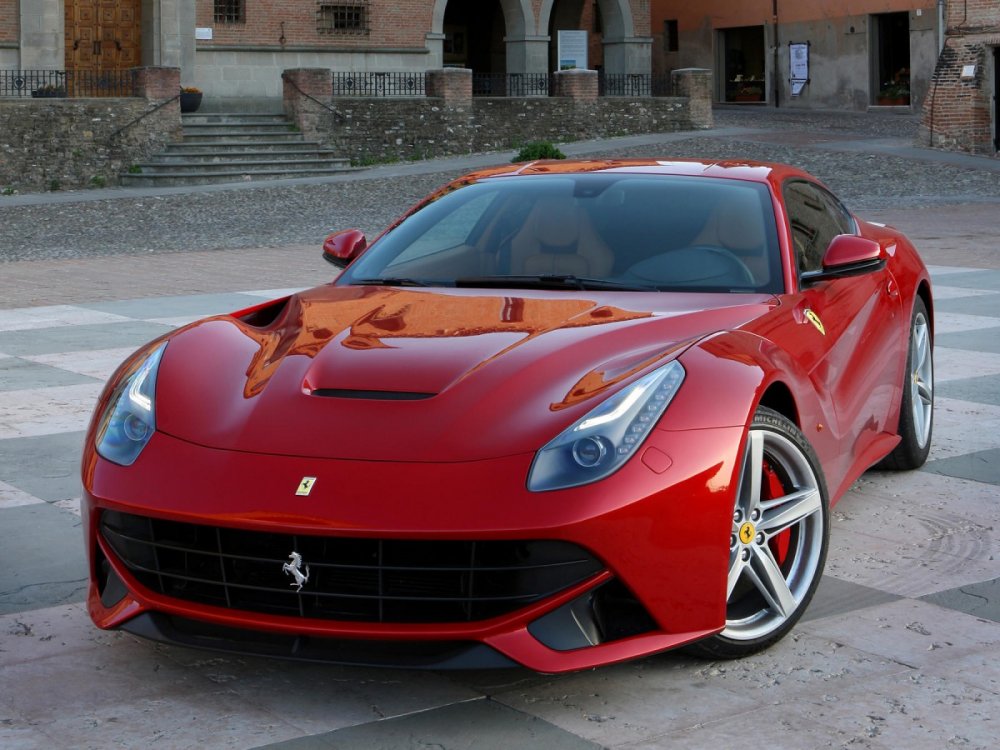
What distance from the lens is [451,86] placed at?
109 ft

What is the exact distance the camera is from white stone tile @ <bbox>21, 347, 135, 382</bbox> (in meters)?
9.18

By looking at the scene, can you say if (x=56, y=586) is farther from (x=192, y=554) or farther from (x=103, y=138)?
(x=103, y=138)

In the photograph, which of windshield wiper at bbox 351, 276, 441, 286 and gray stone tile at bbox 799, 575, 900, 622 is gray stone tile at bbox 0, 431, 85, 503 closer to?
windshield wiper at bbox 351, 276, 441, 286

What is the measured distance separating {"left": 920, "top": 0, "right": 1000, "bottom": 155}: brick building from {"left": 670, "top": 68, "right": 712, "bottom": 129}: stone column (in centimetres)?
575

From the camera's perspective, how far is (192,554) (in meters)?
3.85

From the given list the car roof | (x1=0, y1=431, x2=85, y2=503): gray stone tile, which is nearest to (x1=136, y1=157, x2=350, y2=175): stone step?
(x1=0, y1=431, x2=85, y2=503): gray stone tile

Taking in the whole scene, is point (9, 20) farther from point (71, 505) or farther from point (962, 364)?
point (71, 505)

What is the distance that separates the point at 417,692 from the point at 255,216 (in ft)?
66.6

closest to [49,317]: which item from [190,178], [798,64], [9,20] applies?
[190,178]

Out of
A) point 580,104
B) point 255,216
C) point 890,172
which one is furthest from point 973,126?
point 255,216

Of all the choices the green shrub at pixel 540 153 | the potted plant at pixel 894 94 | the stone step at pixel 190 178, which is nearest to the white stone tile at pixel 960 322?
the green shrub at pixel 540 153

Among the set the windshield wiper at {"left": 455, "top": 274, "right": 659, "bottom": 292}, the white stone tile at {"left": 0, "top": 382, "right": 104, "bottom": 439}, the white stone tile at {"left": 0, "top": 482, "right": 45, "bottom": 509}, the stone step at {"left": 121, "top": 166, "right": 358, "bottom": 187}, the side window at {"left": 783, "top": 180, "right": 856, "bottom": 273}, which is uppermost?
the stone step at {"left": 121, "top": 166, "right": 358, "bottom": 187}

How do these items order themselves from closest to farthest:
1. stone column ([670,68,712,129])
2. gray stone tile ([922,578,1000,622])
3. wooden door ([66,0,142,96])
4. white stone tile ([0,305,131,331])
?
gray stone tile ([922,578,1000,622])
white stone tile ([0,305,131,331])
wooden door ([66,0,142,96])
stone column ([670,68,712,129])

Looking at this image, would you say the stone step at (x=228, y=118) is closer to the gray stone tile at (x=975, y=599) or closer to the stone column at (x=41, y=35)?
the stone column at (x=41, y=35)
